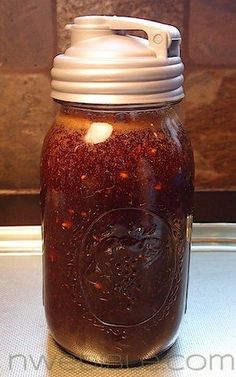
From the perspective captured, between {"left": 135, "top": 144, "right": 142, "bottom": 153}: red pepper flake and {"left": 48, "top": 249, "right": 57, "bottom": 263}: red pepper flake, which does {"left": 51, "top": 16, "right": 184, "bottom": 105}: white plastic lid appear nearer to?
{"left": 135, "top": 144, "right": 142, "bottom": 153}: red pepper flake

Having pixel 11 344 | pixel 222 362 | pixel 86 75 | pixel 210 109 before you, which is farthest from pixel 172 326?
pixel 210 109

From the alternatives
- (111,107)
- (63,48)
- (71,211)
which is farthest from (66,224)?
(63,48)

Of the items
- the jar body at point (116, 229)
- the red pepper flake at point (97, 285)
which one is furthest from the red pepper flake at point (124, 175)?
the red pepper flake at point (97, 285)

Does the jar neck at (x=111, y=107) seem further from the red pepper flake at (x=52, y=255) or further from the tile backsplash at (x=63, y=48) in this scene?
the tile backsplash at (x=63, y=48)

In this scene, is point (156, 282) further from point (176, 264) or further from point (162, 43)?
point (162, 43)

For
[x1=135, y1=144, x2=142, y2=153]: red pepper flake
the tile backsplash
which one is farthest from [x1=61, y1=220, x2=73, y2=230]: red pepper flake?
the tile backsplash

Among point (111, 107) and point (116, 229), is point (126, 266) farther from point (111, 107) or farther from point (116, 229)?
point (111, 107)
